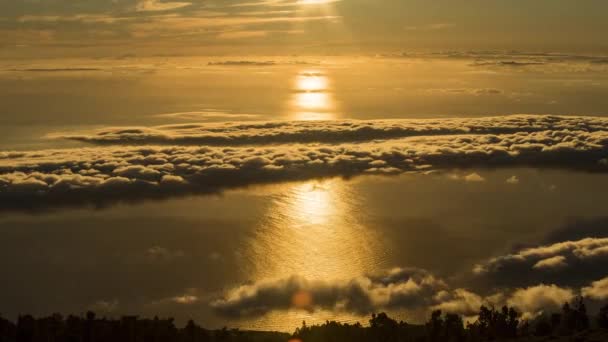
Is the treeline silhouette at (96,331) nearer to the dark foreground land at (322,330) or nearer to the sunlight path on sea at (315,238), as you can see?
the dark foreground land at (322,330)

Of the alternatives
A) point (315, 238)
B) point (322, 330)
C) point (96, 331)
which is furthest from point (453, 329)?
→ point (315, 238)

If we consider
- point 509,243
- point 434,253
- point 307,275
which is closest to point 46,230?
point 307,275

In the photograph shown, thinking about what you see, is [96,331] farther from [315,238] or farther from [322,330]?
[315,238]

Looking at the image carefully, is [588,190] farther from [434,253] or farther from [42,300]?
[42,300]

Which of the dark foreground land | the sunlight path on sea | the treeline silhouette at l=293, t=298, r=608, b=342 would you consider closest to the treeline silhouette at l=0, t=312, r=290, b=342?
the dark foreground land

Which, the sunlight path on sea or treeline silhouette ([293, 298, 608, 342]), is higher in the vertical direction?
the sunlight path on sea

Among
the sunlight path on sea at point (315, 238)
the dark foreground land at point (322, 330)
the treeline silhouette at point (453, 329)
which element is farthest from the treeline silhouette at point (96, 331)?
the sunlight path on sea at point (315, 238)

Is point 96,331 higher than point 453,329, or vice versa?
point 96,331

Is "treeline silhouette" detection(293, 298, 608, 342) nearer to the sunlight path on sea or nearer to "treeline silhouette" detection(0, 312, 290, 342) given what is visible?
"treeline silhouette" detection(0, 312, 290, 342)

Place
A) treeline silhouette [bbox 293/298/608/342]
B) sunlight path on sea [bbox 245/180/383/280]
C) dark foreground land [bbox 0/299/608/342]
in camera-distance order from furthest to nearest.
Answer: sunlight path on sea [bbox 245/180/383/280] → treeline silhouette [bbox 293/298/608/342] → dark foreground land [bbox 0/299/608/342]
